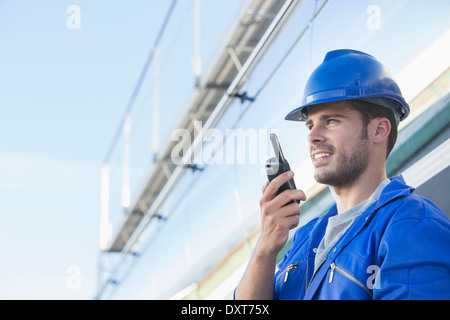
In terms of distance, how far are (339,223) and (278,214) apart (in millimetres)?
205

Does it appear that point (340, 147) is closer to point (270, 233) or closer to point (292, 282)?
point (270, 233)

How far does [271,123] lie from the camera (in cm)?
343

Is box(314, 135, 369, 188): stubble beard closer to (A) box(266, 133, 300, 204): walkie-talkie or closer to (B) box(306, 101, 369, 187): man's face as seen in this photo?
(B) box(306, 101, 369, 187): man's face

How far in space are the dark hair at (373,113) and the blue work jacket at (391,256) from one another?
229 millimetres

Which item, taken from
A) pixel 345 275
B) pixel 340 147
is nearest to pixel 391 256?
pixel 345 275

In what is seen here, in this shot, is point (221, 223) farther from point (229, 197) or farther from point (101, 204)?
A: point (101, 204)

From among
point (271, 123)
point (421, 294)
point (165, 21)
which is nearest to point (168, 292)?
point (271, 123)

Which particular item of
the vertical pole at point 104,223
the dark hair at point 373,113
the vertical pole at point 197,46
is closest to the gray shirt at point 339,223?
the dark hair at point 373,113

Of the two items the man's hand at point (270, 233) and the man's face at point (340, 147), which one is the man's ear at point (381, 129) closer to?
the man's face at point (340, 147)

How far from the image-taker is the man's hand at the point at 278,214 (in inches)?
78.6

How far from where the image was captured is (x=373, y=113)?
206 centimetres

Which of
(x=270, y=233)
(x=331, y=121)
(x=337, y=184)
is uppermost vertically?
(x=331, y=121)

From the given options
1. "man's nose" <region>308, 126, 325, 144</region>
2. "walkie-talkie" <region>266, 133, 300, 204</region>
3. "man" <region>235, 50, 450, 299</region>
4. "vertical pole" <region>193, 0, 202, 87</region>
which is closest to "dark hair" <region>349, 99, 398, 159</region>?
"man" <region>235, 50, 450, 299</region>

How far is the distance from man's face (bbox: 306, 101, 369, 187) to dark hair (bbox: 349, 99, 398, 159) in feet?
0.06
